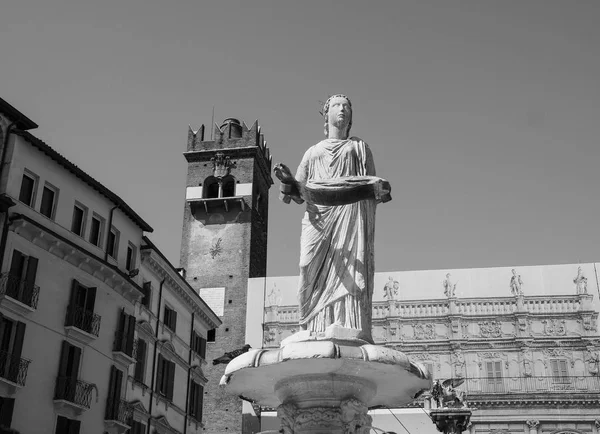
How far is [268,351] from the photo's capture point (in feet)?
28.0

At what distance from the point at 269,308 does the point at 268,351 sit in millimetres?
46617

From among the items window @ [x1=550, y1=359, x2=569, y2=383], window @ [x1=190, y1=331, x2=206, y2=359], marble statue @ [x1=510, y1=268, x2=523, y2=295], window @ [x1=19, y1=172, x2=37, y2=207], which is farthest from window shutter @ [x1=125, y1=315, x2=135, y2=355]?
window @ [x1=550, y1=359, x2=569, y2=383]

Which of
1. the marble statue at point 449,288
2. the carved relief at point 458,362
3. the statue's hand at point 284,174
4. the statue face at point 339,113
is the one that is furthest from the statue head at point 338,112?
the marble statue at point 449,288

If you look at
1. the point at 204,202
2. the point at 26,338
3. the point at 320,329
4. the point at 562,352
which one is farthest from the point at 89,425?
the point at 204,202

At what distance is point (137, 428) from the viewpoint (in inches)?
1256

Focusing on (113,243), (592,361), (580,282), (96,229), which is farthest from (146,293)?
(580,282)

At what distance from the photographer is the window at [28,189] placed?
26.0 m

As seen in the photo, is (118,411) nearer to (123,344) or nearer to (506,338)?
(123,344)

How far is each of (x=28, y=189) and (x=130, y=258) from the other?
300 inches

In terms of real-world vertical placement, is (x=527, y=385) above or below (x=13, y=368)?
above

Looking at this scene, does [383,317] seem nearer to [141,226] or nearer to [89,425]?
[141,226]

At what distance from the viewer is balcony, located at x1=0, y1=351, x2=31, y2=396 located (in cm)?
2298

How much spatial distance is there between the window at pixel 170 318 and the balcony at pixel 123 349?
5680mm

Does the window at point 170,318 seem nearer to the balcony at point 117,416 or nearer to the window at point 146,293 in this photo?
the window at point 146,293
